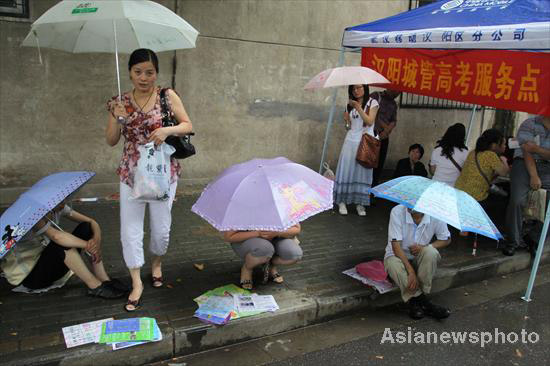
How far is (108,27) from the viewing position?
3.70 m

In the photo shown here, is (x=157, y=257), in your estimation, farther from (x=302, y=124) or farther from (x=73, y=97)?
(x=302, y=124)

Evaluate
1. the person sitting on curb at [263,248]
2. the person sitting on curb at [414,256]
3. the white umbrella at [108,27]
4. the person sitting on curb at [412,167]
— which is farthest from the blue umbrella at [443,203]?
the person sitting on curb at [412,167]

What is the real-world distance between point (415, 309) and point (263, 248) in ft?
4.77

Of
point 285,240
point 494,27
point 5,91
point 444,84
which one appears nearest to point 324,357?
point 285,240

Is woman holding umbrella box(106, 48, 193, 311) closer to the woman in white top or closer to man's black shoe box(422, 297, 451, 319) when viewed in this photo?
man's black shoe box(422, 297, 451, 319)

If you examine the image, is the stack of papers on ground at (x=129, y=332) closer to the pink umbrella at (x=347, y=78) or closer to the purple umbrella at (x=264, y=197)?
the purple umbrella at (x=264, y=197)

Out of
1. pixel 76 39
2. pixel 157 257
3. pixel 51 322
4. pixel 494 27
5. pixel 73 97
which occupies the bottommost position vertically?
pixel 51 322

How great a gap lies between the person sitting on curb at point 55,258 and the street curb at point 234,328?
2.15 feet

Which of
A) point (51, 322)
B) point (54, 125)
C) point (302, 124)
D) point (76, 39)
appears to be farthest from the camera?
point (302, 124)

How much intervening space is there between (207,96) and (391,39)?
9.19 feet

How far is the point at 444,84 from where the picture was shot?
17.2ft

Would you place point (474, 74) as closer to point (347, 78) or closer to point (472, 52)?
point (472, 52)

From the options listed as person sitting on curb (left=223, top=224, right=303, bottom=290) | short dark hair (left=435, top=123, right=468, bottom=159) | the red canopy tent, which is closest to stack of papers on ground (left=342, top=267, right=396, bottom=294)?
person sitting on curb (left=223, top=224, right=303, bottom=290)

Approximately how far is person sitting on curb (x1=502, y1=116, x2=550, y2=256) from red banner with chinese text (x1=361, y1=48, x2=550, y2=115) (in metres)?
0.77
